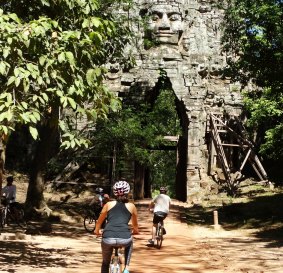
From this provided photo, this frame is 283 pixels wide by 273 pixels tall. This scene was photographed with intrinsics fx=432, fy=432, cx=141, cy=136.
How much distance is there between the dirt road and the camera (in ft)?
30.3

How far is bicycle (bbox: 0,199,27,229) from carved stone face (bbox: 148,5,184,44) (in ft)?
56.0

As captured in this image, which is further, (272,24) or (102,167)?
(102,167)

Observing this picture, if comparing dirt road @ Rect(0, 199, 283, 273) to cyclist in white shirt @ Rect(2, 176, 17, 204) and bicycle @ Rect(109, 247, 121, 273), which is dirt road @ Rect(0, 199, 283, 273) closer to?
cyclist in white shirt @ Rect(2, 176, 17, 204)

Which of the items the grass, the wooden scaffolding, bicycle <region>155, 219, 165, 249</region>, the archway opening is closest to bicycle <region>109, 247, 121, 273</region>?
bicycle <region>155, 219, 165, 249</region>

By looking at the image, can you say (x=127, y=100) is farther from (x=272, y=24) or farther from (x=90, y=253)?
(x=90, y=253)

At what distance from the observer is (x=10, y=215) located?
14945 millimetres

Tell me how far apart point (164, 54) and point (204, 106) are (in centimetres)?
500

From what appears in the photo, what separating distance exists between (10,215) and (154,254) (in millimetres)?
6150

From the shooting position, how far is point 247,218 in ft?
60.6

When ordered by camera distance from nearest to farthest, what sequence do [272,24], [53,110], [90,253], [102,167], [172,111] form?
[53,110], [90,253], [272,24], [102,167], [172,111]

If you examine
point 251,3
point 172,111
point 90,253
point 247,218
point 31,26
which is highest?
point 172,111

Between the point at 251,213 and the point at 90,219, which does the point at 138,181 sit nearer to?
the point at 251,213

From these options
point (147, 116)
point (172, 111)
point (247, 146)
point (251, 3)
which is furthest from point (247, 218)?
point (172, 111)

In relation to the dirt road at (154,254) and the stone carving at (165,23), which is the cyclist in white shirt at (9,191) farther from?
the stone carving at (165,23)
